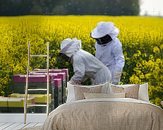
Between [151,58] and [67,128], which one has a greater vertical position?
[151,58]

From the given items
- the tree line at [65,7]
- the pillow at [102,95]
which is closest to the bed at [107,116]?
the pillow at [102,95]

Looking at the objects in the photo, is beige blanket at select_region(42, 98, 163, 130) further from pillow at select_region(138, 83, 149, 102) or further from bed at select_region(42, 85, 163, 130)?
pillow at select_region(138, 83, 149, 102)

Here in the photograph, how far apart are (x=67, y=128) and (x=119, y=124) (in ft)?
1.68

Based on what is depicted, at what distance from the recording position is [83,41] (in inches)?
291

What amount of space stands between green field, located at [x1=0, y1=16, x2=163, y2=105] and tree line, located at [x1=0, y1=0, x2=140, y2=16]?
0.26 feet

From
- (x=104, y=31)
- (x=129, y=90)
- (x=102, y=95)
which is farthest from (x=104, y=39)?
(x=102, y=95)

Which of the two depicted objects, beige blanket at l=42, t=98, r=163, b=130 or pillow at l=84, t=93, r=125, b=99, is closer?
beige blanket at l=42, t=98, r=163, b=130

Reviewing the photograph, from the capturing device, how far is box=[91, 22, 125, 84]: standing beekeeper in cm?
655

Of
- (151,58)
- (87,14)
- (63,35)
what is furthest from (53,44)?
(151,58)

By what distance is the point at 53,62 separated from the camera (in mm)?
7371

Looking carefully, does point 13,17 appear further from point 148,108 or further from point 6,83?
point 148,108

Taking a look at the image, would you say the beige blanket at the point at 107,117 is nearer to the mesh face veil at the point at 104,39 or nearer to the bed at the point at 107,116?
the bed at the point at 107,116

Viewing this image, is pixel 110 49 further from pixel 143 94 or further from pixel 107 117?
pixel 107 117

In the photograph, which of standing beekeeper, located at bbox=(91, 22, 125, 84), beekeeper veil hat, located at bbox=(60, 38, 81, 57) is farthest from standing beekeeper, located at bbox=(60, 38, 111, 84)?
standing beekeeper, located at bbox=(91, 22, 125, 84)
